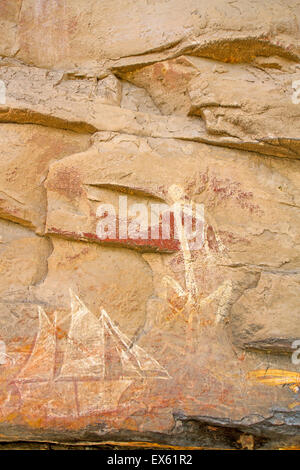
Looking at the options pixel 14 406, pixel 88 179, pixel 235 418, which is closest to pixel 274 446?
pixel 235 418

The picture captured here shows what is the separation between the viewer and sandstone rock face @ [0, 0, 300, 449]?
2.83 m

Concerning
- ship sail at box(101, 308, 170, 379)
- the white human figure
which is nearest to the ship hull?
Result: ship sail at box(101, 308, 170, 379)

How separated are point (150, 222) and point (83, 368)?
97 cm

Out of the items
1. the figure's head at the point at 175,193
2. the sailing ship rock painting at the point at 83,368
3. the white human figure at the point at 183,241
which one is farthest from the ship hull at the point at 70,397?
the figure's head at the point at 175,193

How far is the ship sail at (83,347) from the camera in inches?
111

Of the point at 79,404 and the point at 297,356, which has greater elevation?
the point at 297,356

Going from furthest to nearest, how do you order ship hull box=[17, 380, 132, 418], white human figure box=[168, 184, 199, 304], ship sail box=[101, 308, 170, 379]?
white human figure box=[168, 184, 199, 304], ship sail box=[101, 308, 170, 379], ship hull box=[17, 380, 132, 418]

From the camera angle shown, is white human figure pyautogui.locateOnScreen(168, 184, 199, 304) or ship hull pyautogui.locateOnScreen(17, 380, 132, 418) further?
white human figure pyautogui.locateOnScreen(168, 184, 199, 304)

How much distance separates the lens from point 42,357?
282 centimetres

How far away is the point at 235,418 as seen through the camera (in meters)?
2.83

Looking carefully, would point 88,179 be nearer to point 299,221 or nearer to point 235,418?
point 299,221

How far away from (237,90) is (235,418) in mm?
2070

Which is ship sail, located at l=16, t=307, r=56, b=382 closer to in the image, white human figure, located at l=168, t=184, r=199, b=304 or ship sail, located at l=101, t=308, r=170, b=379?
ship sail, located at l=101, t=308, r=170, b=379

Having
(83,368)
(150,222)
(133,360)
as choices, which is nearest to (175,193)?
(150,222)
